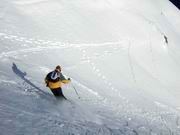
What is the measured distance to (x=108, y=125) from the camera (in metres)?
14.2

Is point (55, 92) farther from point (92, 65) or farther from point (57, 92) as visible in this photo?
point (92, 65)

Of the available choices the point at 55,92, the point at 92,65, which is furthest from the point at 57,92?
the point at 92,65

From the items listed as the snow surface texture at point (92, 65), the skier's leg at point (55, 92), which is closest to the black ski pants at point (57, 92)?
the skier's leg at point (55, 92)

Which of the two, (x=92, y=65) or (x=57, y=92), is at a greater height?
(x=57, y=92)

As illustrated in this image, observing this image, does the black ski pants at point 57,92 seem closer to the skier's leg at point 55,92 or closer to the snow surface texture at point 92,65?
the skier's leg at point 55,92

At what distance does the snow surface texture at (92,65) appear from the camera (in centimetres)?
1348

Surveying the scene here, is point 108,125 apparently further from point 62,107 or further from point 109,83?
point 109,83

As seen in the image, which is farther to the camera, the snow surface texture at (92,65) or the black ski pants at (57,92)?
the black ski pants at (57,92)

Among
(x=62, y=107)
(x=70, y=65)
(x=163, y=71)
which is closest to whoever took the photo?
(x=62, y=107)

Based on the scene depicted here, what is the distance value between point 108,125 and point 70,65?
7.27 metres

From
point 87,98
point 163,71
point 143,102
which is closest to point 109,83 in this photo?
point 143,102

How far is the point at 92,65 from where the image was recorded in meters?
21.8

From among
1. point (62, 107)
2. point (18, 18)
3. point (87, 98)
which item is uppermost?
point (62, 107)

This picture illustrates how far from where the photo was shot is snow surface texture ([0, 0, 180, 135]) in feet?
44.2
